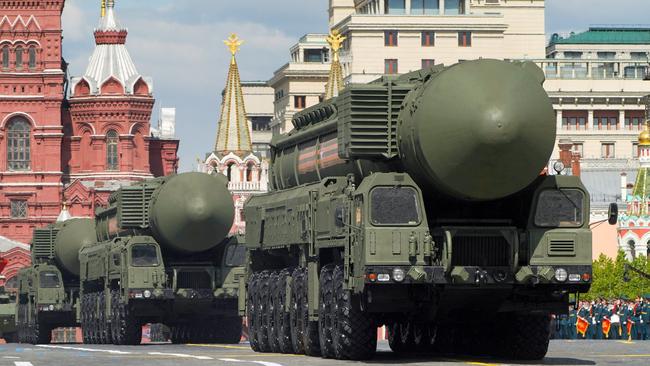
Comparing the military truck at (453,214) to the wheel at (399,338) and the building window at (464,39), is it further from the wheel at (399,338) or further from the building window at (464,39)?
the building window at (464,39)

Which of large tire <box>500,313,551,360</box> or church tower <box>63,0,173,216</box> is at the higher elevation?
church tower <box>63,0,173,216</box>

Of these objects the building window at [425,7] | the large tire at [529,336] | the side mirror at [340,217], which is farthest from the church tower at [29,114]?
the large tire at [529,336]

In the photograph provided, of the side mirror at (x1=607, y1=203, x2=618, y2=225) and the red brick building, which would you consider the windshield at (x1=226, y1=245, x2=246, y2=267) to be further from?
the red brick building

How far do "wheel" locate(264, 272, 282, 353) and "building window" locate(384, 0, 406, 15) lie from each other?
137m

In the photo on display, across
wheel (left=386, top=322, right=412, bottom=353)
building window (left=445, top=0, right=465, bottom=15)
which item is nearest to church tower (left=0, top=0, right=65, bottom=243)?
building window (left=445, top=0, right=465, bottom=15)

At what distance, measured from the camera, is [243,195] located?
150 metres

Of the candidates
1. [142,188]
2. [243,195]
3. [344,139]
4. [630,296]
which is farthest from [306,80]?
[344,139]

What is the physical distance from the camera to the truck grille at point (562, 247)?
28.8m

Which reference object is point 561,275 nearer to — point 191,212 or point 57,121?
point 191,212

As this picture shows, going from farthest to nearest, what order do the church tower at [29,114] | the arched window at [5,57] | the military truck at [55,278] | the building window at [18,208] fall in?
the building window at [18,208] < the arched window at [5,57] < the church tower at [29,114] < the military truck at [55,278]

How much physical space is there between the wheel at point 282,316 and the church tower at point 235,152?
108363 millimetres

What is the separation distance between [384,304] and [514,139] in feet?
10.6

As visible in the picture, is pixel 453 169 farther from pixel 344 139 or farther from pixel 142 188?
pixel 142 188

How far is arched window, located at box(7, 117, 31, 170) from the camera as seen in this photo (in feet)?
482
